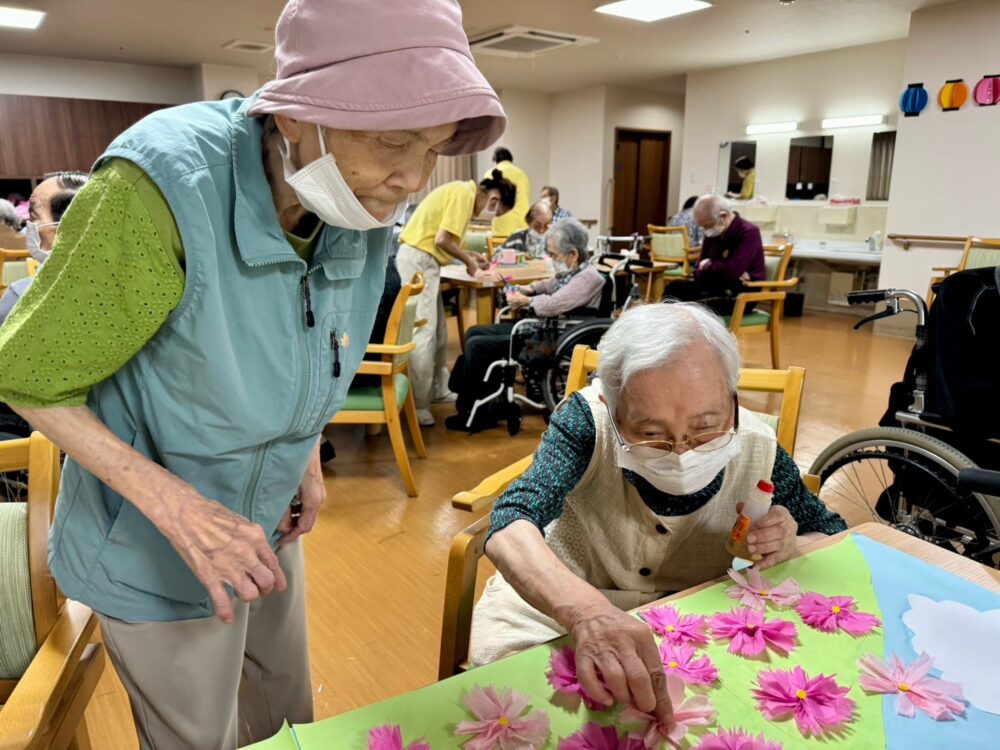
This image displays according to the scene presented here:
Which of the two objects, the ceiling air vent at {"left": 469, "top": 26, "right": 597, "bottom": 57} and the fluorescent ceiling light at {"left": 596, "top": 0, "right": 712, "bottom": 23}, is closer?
the fluorescent ceiling light at {"left": 596, "top": 0, "right": 712, "bottom": 23}

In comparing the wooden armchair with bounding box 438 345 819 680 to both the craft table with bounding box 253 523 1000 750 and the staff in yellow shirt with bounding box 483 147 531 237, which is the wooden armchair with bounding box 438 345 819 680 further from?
the staff in yellow shirt with bounding box 483 147 531 237

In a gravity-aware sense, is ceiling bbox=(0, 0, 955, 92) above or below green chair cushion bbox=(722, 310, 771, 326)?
above

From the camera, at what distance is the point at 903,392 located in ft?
8.05

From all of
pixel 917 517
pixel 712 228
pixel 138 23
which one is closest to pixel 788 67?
pixel 712 228

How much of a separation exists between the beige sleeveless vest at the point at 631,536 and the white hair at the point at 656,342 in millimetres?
102

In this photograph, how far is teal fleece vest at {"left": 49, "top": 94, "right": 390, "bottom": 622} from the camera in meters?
0.84

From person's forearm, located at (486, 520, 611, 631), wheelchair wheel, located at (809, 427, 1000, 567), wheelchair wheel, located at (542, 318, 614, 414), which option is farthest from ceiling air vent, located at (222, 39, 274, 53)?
person's forearm, located at (486, 520, 611, 631)

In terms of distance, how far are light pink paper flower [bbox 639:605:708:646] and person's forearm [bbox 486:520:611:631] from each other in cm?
11

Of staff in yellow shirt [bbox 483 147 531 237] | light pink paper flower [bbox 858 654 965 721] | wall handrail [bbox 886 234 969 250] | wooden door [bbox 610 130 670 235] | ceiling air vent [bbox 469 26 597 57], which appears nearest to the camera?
light pink paper flower [bbox 858 654 965 721]

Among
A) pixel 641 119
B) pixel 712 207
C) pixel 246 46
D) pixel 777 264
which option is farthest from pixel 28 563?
pixel 641 119

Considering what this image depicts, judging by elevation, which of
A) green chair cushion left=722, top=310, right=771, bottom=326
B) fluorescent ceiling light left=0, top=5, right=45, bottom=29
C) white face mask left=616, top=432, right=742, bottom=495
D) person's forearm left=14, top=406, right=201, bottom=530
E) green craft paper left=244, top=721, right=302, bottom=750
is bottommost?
green chair cushion left=722, top=310, right=771, bottom=326

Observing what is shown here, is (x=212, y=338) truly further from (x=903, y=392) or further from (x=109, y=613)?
(x=903, y=392)

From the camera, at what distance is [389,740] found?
809mm

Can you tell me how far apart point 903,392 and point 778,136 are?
764cm
